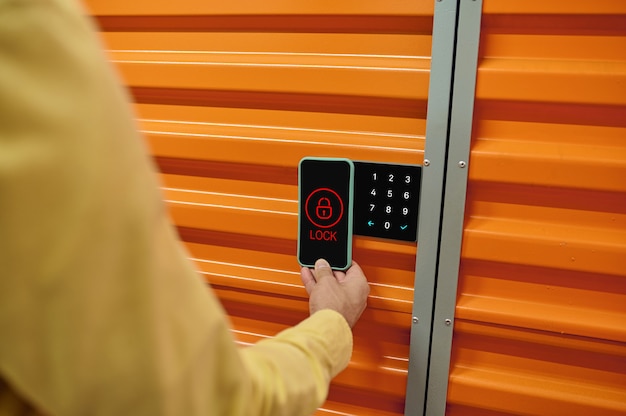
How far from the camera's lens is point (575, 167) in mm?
1242

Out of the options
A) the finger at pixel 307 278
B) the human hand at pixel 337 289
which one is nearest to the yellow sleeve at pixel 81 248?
the human hand at pixel 337 289

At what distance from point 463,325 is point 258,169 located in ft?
2.23

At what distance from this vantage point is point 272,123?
4.85 feet

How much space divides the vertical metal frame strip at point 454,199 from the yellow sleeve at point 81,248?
0.78 metres

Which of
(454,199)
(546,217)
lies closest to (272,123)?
(454,199)

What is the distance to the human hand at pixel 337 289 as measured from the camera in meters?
1.32

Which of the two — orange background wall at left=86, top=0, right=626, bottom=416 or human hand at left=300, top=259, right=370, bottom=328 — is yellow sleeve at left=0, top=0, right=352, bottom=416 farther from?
orange background wall at left=86, top=0, right=626, bottom=416

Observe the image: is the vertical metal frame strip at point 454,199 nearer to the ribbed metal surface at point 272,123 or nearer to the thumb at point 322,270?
the ribbed metal surface at point 272,123

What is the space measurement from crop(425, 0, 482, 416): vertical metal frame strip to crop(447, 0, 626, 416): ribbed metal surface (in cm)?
3

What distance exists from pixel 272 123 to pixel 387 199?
1.22 feet

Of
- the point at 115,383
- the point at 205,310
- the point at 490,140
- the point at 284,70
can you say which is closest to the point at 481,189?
the point at 490,140

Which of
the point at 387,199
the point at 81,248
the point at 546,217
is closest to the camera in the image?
the point at 81,248

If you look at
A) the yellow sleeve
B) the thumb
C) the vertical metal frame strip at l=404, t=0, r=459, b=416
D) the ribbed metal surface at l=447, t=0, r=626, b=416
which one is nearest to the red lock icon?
the thumb

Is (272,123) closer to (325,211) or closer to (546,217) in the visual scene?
(325,211)
